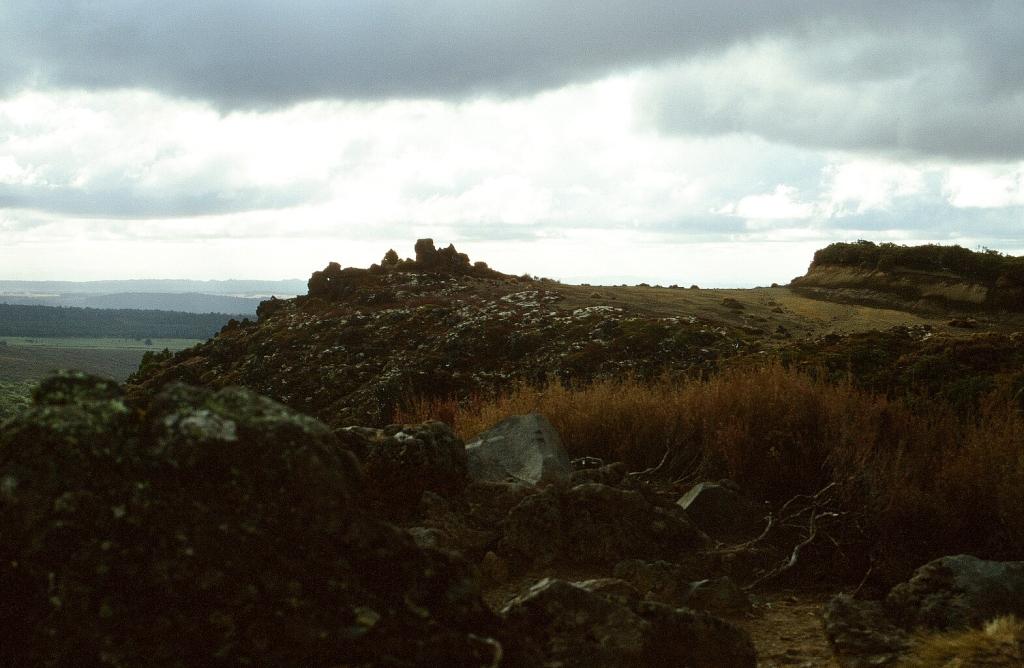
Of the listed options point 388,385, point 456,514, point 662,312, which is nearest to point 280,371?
point 388,385

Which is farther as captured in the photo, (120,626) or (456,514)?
(456,514)

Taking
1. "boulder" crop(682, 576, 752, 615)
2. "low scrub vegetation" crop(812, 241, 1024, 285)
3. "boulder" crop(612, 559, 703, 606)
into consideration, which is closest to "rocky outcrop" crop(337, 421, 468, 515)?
"boulder" crop(612, 559, 703, 606)

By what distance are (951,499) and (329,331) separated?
26228 mm

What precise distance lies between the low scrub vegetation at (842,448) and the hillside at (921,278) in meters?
20.8

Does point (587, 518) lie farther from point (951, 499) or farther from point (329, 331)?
point (329, 331)

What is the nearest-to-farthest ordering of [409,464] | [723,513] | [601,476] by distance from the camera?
[409,464] → [723,513] → [601,476]

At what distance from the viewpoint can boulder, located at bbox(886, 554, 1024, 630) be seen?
5.00 m

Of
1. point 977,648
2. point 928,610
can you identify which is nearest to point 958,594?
point 928,610

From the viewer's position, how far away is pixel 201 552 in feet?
8.80

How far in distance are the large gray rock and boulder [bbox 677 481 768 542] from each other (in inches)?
42.9

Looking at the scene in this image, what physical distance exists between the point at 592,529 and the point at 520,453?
173 cm

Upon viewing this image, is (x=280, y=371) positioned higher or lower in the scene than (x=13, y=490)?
lower

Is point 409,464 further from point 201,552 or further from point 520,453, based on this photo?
point 201,552

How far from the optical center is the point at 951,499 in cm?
659
